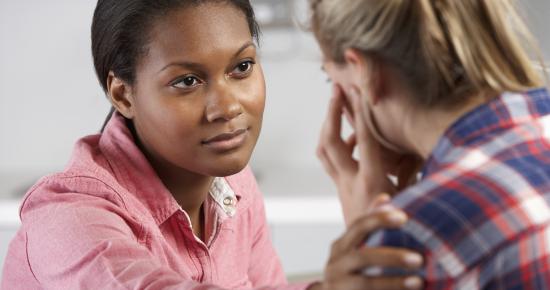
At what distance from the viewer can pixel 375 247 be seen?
87cm

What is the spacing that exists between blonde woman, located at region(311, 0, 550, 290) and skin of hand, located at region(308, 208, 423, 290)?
2cm

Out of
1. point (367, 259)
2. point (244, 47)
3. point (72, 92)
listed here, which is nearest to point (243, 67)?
point (244, 47)

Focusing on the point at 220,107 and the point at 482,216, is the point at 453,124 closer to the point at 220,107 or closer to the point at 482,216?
the point at 482,216

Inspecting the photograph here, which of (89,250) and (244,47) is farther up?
(244,47)

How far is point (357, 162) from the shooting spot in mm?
1176

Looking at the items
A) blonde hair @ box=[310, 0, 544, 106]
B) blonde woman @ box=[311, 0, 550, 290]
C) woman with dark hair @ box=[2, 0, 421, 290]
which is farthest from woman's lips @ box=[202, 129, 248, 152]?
blonde hair @ box=[310, 0, 544, 106]

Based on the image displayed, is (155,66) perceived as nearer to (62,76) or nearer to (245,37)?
(245,37)

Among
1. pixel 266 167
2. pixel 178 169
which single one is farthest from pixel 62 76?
pixel 178 169

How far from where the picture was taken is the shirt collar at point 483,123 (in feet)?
3.02

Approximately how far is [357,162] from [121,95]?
388 mm

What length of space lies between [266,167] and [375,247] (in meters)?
2.09

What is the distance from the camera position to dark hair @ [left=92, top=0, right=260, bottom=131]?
1254 millimetres

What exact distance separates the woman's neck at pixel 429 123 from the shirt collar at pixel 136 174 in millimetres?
469

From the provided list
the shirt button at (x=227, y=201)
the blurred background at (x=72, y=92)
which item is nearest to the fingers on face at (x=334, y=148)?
the shirt button at (x=227, y=201)
